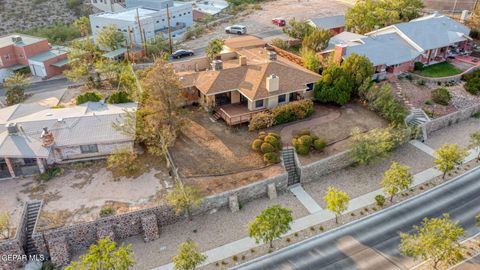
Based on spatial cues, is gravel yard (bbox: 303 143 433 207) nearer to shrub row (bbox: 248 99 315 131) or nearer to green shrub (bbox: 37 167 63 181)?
shrub row (bbox: 248 99 315 131)

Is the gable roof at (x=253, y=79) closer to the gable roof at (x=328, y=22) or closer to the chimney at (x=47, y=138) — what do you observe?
the chimney at (x=47, y=138)

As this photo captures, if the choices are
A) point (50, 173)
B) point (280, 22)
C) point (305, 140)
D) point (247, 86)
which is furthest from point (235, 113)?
point (280, 22)

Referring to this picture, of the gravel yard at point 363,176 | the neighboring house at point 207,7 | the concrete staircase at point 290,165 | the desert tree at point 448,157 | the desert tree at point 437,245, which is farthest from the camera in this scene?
the neighboring house at point 207,7

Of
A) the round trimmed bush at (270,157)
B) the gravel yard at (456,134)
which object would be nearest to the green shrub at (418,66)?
the gravel yard at (456,134)

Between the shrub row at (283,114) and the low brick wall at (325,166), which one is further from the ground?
the shrub row at (283,114)

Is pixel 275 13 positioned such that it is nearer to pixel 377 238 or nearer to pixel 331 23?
pixel 331 23
